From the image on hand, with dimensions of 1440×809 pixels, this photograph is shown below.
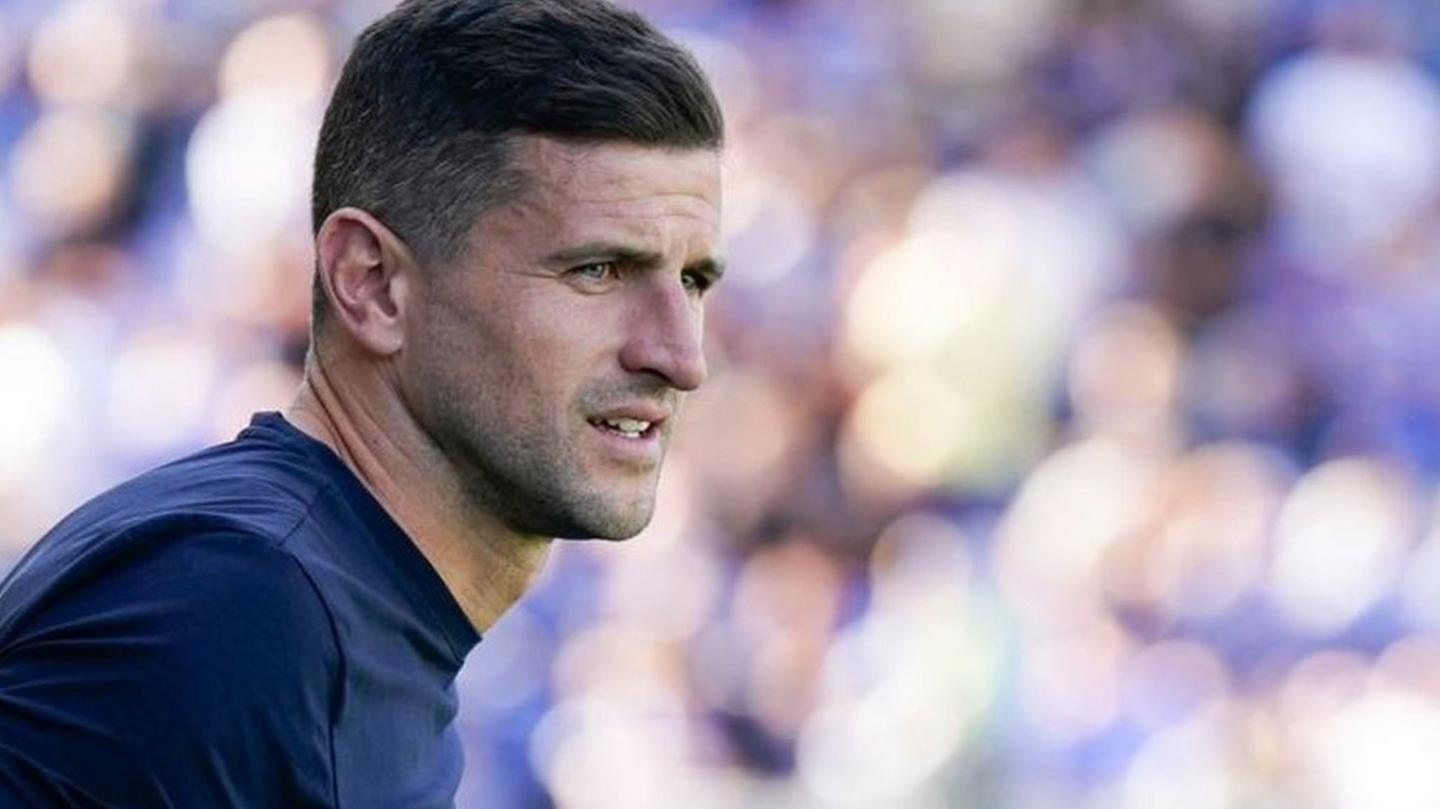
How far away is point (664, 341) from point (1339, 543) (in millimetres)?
4264

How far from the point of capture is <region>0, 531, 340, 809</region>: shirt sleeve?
201 centimetres

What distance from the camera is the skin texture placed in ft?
7.86

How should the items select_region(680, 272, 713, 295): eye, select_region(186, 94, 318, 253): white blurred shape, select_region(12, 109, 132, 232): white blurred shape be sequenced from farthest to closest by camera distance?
select_region(12, 109, 132, 232): white blurred shape < select_region(186, 94, 318, 253): white blurred shape < select_region(680, 272, 713, 295): eye

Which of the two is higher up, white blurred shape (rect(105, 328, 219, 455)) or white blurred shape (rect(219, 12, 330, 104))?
white blurred shape (rect(219, 12, 330, 104))

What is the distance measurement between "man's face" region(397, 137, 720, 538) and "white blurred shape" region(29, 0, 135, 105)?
17.1ft

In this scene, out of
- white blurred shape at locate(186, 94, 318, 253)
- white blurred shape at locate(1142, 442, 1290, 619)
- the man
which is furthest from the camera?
white blurred shape at locate(186, 94, 318, 253)

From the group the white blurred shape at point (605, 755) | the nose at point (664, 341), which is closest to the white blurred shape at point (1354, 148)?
the white blurred shape at point (605, 755)

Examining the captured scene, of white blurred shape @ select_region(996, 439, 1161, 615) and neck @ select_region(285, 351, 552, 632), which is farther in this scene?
white blurred shape @ select_region(996, 439, 1161, 615)

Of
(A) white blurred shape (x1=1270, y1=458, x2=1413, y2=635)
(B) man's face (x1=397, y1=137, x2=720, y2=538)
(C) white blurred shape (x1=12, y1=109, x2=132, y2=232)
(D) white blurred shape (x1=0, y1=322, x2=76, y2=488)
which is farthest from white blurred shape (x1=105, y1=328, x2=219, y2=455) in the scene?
(B) man's face (x1=397, y1=137, x2=720, y2=538)

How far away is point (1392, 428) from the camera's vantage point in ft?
21.1

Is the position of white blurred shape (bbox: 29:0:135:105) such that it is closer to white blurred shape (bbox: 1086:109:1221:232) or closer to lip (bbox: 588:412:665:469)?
white blurred shape (bbox: 1086:109:1221:232)

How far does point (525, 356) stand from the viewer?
2404mm

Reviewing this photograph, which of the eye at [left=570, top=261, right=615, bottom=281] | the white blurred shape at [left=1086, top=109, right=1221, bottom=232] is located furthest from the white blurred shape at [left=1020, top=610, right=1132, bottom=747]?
the eye at [left=570, top=261, right=615, bottom=281]

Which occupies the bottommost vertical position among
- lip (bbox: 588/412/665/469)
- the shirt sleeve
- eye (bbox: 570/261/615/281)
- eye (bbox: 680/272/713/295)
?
the shirt sleeve
